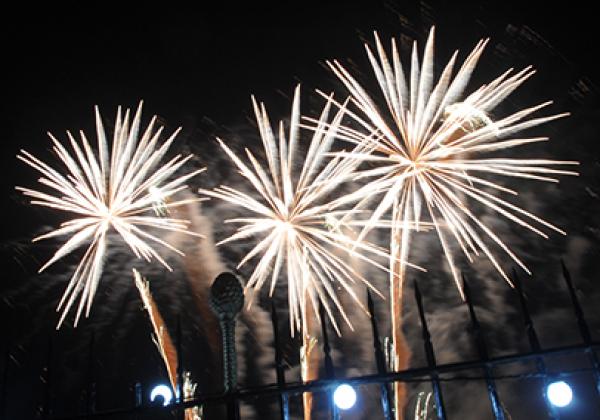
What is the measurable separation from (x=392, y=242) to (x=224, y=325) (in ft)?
18.4

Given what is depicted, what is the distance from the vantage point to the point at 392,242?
12078mm

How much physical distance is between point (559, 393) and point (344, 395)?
228 cm

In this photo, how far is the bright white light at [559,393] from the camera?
6.45 m

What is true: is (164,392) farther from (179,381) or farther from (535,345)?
(535,345)

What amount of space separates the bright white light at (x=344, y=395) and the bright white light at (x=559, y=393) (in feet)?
6.78

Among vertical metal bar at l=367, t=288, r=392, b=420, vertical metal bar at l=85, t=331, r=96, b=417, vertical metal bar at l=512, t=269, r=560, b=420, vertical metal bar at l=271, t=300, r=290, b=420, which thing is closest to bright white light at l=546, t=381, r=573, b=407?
vertical metal bar at l=512, t=269, r=560, b=420

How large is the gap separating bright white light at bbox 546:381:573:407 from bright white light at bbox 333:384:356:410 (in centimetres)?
207

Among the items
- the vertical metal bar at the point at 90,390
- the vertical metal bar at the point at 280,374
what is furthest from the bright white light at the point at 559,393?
the vertical metal bar at the point at 90,390

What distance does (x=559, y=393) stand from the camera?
21.4ft

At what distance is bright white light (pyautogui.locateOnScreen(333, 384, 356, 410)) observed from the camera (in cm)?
684

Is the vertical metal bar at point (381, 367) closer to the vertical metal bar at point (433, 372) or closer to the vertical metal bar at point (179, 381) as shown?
the vertical metal bar at point (433, 372)

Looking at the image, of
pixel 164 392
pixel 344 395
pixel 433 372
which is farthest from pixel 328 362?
pixel 164 392

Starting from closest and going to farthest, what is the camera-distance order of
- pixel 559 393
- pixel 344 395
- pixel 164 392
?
1. pixel 559 393
2. pixel 344 395
3. pixel 164 392

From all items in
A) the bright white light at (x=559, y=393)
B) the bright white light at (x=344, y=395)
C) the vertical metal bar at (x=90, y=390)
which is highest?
the vertical metal bar at (x=90, y=390)
